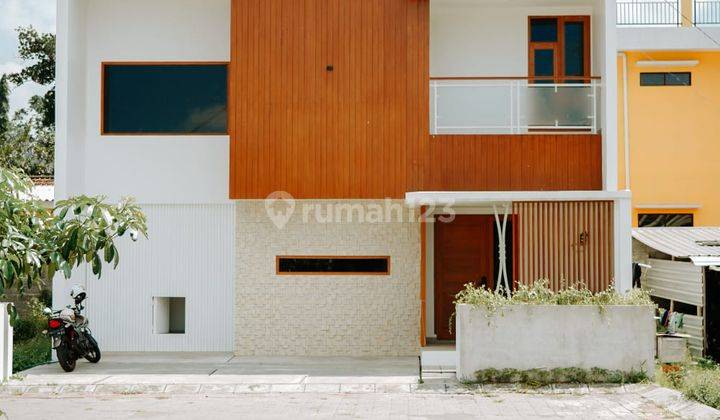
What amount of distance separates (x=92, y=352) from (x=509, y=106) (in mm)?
7951

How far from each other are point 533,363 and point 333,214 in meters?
4.50

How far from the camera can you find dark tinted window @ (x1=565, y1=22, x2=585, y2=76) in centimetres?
1485

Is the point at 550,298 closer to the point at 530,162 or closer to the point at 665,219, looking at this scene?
the point at 530,162

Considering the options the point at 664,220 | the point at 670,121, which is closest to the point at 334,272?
the point at 664,220

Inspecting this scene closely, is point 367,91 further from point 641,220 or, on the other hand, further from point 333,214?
point 641,220

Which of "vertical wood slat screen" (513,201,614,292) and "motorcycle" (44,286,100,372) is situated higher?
"vertical wood slat screen" (513,201,614,292)

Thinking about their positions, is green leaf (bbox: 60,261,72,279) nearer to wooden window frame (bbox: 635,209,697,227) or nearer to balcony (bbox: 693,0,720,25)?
wooden window frame (bbox: 635,209,697,227)

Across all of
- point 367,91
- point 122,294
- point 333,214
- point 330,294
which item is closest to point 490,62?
point 367,91

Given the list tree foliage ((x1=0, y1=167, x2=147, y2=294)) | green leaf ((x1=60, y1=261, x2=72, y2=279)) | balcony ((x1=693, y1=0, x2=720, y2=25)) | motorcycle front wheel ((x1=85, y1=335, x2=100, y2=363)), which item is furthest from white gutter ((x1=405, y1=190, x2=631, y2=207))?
balcony ((x1=693, y1=0, x2=720, y2=25))

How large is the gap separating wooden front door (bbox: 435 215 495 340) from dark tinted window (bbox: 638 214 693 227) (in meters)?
7.86

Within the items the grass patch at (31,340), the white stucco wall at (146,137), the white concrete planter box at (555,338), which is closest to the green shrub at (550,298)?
the white concrete planter box at (555,338)

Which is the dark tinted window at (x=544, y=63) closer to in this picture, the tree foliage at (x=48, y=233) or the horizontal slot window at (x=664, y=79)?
the horizontal slot window at (x=664, y=79)

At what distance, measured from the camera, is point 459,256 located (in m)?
15.3

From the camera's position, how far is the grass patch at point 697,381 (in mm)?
9891
